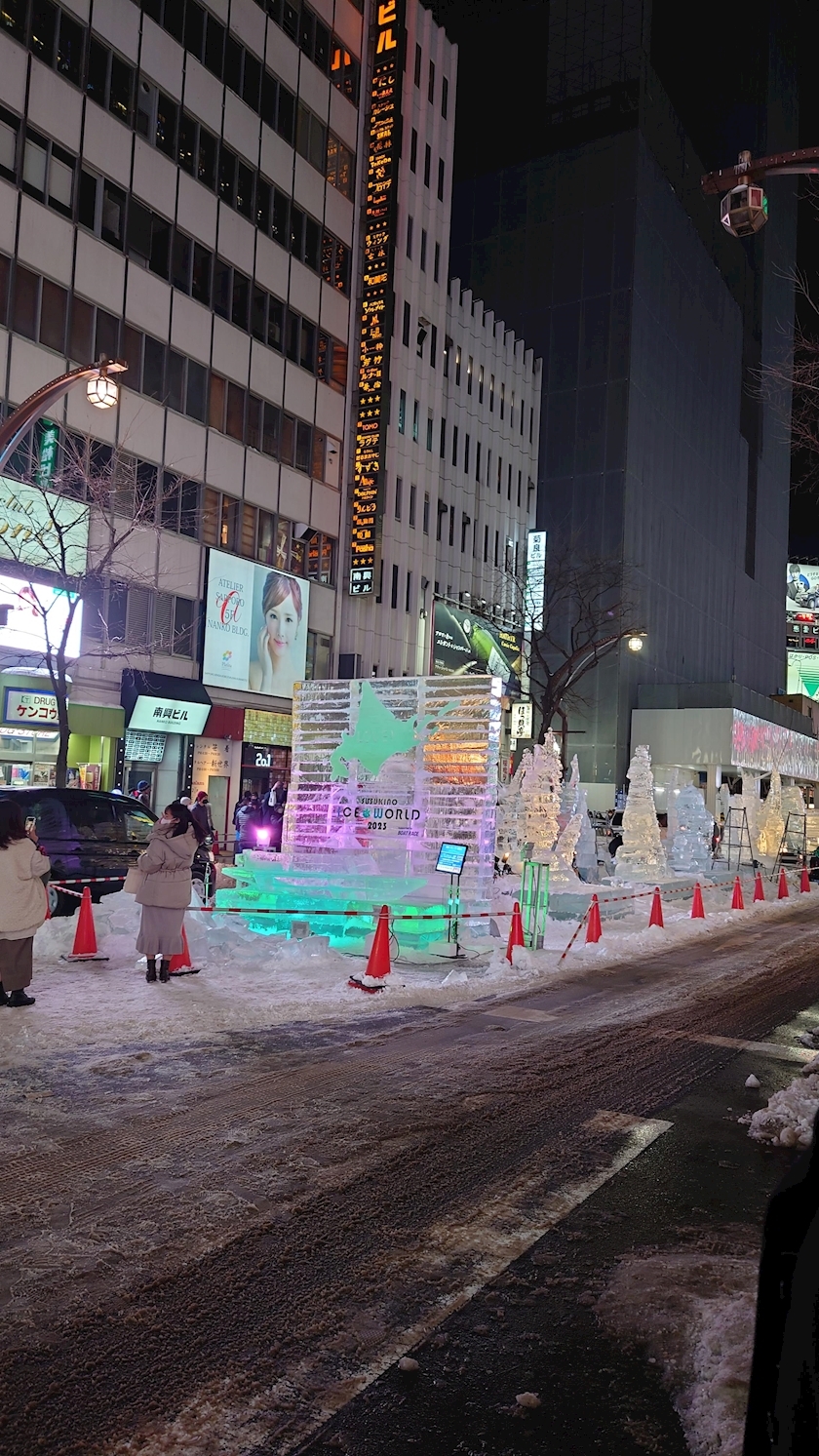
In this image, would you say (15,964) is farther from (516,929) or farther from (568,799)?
(568,799)

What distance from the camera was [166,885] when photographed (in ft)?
34.1

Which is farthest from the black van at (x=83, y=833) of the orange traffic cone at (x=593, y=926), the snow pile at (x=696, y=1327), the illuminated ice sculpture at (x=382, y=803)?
the snow pile at (x=696, y=1327)

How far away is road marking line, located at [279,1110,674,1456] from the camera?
3.57 m

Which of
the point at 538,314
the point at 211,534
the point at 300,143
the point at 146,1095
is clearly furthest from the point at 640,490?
the point at 146,1095

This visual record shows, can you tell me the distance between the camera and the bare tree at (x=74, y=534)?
78.2 feet

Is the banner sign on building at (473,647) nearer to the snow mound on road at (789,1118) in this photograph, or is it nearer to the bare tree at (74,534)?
the bare tree at (74,534)

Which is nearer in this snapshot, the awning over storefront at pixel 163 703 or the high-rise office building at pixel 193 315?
the high-rise office building at pixel 193 315

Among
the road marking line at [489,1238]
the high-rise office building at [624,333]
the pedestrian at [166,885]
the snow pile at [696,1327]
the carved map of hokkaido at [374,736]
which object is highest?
the high-rise office building at [624,333]

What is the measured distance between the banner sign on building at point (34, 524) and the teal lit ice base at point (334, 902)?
1170cm

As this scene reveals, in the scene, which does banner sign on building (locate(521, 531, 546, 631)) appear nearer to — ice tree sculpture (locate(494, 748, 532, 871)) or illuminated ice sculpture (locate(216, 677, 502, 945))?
ice tree sculpture (locate(494, 748, 532, 871))

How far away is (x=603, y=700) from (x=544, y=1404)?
184 ft

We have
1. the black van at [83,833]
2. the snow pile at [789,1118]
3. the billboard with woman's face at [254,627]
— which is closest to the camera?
the snow pile at [789,1118]

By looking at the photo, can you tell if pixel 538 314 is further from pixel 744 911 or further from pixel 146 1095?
pixel 146 1095

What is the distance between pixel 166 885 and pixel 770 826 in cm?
3147
